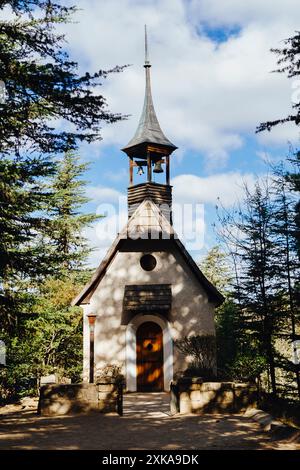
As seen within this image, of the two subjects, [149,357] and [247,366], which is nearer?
[247,366]

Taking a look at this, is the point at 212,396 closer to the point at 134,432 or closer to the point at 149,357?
the point at 134,432

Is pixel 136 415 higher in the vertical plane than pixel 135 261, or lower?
lower

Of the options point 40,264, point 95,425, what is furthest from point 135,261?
point 95,425

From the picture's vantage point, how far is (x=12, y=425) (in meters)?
9.26

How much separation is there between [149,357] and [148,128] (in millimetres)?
10272

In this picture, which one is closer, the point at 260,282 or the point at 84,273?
the point at 260,282

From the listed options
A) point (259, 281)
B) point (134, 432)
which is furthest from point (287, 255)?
point (134, 432)

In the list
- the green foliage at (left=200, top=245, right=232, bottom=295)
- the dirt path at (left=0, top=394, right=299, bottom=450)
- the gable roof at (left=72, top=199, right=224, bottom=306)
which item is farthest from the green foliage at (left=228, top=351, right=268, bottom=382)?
the green foliage at (left=200, top=245, right=232, bottom=295)

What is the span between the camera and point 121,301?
16094 millimetres

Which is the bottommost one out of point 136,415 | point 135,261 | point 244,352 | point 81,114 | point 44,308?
point 136,415

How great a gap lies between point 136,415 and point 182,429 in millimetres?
2386

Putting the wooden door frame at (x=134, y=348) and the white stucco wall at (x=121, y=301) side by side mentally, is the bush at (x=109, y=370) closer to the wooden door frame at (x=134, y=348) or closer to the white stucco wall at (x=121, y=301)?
the white stucco wall at (x=121, y=301)

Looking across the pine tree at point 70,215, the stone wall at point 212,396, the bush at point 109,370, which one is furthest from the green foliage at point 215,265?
the stone wall at point 212,396
